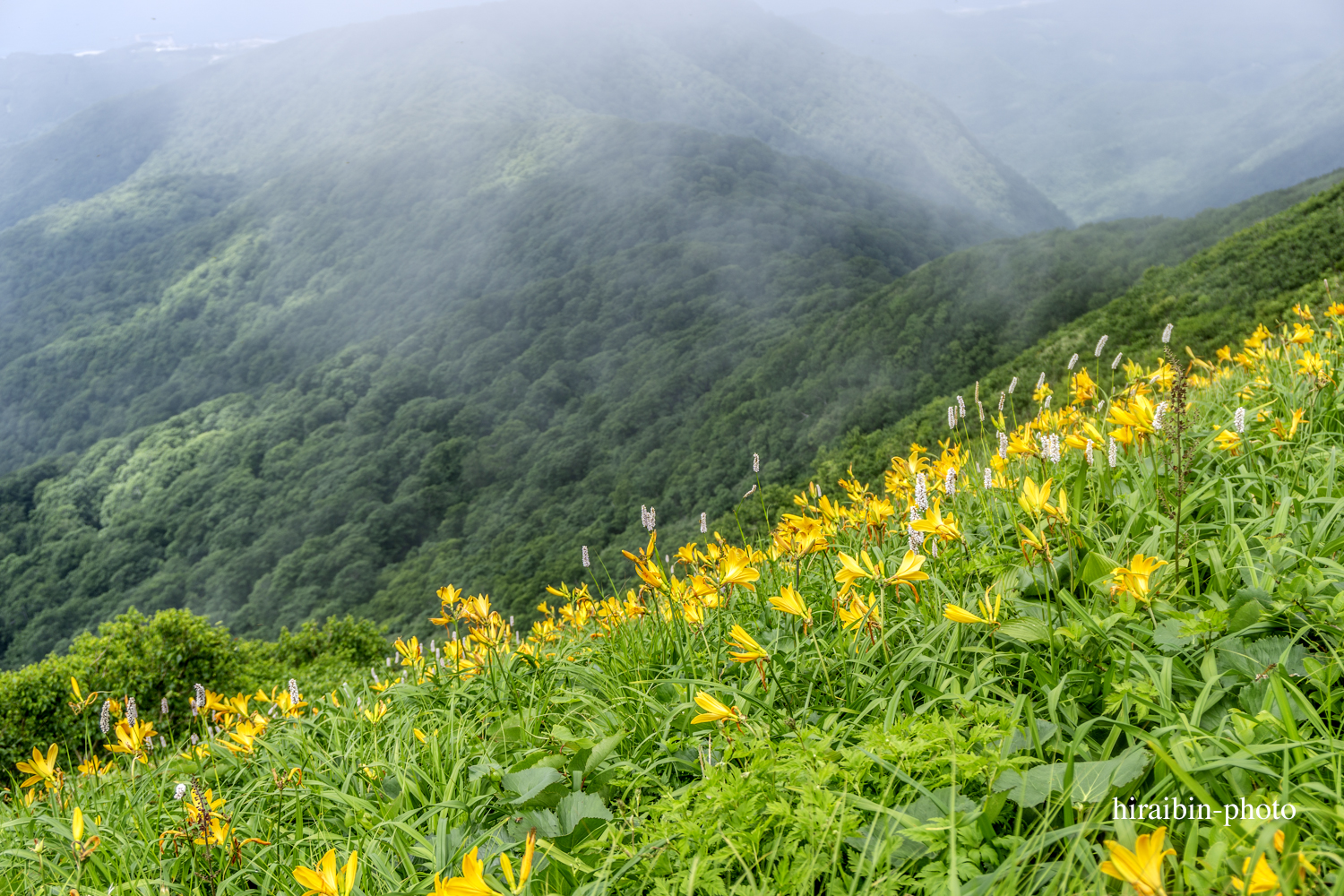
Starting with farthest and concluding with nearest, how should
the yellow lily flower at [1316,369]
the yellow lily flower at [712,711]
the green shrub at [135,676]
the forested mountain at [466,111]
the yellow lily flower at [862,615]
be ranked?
the forested mountain at [466,111] < the green shrub at [135,676] < the yellow lily flower at [1316,369] < the yellow lily flower at [862,615] < the yellow lily flower at [712,711]

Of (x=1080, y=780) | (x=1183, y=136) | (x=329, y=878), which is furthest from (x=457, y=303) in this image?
(x=1183, y=136)

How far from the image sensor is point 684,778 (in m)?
1.96

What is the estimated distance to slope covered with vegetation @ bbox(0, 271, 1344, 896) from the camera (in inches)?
50.2

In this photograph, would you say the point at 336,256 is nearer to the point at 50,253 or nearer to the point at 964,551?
the point at 50,253

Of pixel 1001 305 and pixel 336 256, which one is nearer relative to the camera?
pixel 1001 305

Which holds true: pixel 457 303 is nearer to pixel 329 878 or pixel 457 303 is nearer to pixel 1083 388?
pixel 1083 388

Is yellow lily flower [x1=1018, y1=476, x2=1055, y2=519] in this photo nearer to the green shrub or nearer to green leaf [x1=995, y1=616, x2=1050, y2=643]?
green leaf [x1=995, y1=616, x2=1050, y2=643]

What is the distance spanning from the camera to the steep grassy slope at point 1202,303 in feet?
66.2

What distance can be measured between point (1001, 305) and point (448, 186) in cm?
12856

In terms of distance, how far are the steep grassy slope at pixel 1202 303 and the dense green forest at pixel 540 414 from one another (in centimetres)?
1058

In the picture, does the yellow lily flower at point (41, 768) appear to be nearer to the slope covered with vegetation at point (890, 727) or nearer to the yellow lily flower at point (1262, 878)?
the slope covered with vegetation at point (890, 727)

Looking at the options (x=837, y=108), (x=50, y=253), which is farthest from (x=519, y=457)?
(x=837, y=108)

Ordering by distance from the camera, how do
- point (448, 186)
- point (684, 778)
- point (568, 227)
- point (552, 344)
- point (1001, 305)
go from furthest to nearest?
point (448, 186) < point (568, 227) < point (552, 344) < point (1001, 305) < point (684, 778)

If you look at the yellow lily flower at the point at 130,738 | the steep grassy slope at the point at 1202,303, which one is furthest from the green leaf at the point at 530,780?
the steep grassy slope at the point at 1202,303
